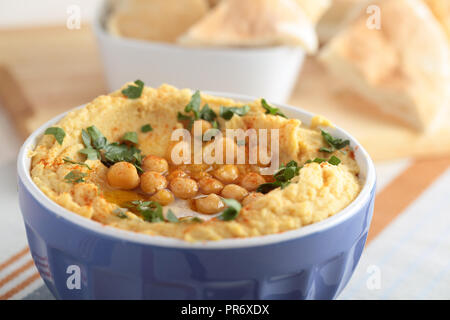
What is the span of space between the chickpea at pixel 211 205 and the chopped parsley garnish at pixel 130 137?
289 mm

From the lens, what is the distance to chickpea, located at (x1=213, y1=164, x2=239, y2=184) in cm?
134

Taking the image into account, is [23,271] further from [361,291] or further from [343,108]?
[343,108]

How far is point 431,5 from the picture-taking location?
2756mm

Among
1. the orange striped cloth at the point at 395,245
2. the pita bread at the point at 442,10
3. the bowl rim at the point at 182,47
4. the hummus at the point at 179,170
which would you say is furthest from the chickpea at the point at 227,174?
the pita bread at the point at 442,10

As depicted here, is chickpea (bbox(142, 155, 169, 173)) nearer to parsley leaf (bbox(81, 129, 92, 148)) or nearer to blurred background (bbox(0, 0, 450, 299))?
parsley leaf (bbox(81, 129, 92, 148))

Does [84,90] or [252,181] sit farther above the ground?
[252,181]

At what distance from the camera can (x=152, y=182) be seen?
1.30m

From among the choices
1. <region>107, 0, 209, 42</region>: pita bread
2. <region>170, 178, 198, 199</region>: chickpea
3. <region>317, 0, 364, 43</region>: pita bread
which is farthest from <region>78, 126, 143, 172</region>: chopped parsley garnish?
<region>317, 0, 364, 43</region>: pita bread

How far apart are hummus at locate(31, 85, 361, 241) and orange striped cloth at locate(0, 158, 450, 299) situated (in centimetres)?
41

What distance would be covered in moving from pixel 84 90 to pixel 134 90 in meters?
1.31

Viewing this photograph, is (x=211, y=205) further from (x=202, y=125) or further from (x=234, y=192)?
(x=202, y=125)

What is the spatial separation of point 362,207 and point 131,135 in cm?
57

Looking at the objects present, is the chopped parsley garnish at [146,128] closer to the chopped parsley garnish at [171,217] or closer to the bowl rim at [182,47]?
the chopped parsley garnish at [171,217]
